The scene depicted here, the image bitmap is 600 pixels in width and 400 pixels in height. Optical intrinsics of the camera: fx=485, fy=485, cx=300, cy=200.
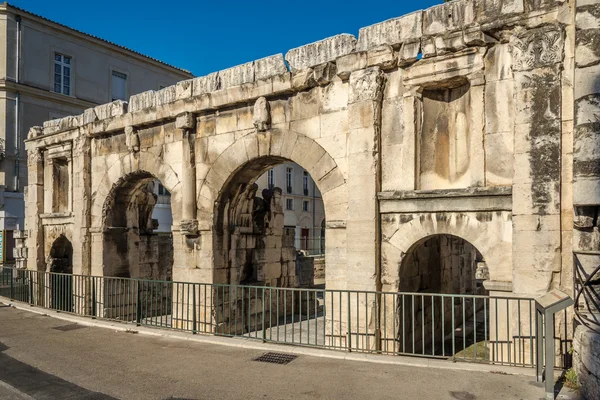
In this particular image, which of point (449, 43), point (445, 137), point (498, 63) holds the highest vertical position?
point (449, 43)

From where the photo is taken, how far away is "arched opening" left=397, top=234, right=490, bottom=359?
23.5ft

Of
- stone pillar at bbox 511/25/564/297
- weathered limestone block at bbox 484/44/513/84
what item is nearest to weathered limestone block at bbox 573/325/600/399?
stone pillar at bbox 511/25/564/297

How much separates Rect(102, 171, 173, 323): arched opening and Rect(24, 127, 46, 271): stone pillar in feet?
10.7

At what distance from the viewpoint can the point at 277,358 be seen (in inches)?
245

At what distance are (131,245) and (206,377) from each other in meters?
7.48

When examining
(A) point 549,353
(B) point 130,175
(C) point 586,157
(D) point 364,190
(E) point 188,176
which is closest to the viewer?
(A) point 549,353

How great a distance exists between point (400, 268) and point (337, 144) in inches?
87.1

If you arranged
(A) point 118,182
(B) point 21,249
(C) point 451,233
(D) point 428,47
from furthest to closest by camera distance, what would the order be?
(B) point 21,249
(A) point 118,182
(D) point 428,47
(C) point 451,233

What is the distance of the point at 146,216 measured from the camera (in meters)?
12.7

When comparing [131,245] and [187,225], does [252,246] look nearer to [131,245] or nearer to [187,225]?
[187,225]

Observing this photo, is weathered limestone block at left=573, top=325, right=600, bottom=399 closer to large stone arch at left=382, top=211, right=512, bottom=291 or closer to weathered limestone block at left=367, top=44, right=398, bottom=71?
large stone arch at left=382, top=211, right=512, bottom=291

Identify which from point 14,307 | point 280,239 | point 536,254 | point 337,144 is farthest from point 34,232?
point 536,254

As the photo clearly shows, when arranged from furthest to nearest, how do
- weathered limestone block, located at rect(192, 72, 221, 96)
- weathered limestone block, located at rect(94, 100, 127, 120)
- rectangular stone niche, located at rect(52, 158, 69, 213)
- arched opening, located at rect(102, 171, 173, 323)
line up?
rectangular stone niche, located at rect(52, 158, 69, 213), arched opening, located at rect(102, 171, 173, 323), weathered limestone block, located at rect(94, 100, 127, 120), weathered limestone block, located at rect(192, 72, 221, 96)

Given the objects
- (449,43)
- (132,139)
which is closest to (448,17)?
(449,43)
